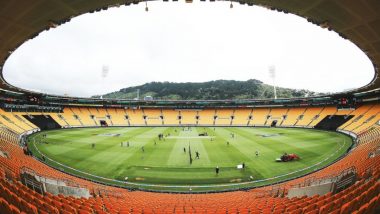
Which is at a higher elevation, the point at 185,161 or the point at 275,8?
the point at 275,8

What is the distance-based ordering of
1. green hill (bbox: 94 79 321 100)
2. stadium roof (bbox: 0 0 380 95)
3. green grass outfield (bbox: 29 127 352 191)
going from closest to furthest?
stadium roof (bbox: 0 0 380 95) → green grass outfield (bbox: 29 127 352 191) → green hill (bbox: 94 79 321 100)

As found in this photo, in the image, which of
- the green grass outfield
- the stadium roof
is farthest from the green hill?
the stadium roof

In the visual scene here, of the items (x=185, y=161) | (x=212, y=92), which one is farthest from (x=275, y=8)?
(x=212, y=92)

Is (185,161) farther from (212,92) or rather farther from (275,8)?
(212,92)

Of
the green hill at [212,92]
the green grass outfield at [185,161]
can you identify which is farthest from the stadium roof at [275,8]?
the green hill at [212,92]

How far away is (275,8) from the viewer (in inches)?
625

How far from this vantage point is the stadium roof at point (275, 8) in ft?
42.4

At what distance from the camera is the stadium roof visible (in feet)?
42.4

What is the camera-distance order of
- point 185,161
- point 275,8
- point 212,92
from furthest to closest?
point 212,92
point 185,161
point 275,8

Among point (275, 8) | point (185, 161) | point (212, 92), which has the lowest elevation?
point (185, 161)

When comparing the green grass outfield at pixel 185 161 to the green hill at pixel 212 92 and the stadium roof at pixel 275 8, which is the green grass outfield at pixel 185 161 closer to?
the stadium roof at pixel 275 8

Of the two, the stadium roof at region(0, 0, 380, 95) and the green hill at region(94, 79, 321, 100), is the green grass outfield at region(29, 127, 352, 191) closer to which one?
the stadium roof at region(0, 0, 380, 95)

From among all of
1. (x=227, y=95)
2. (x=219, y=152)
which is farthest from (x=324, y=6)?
(x=227, y=95)

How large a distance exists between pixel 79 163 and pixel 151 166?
864cm
